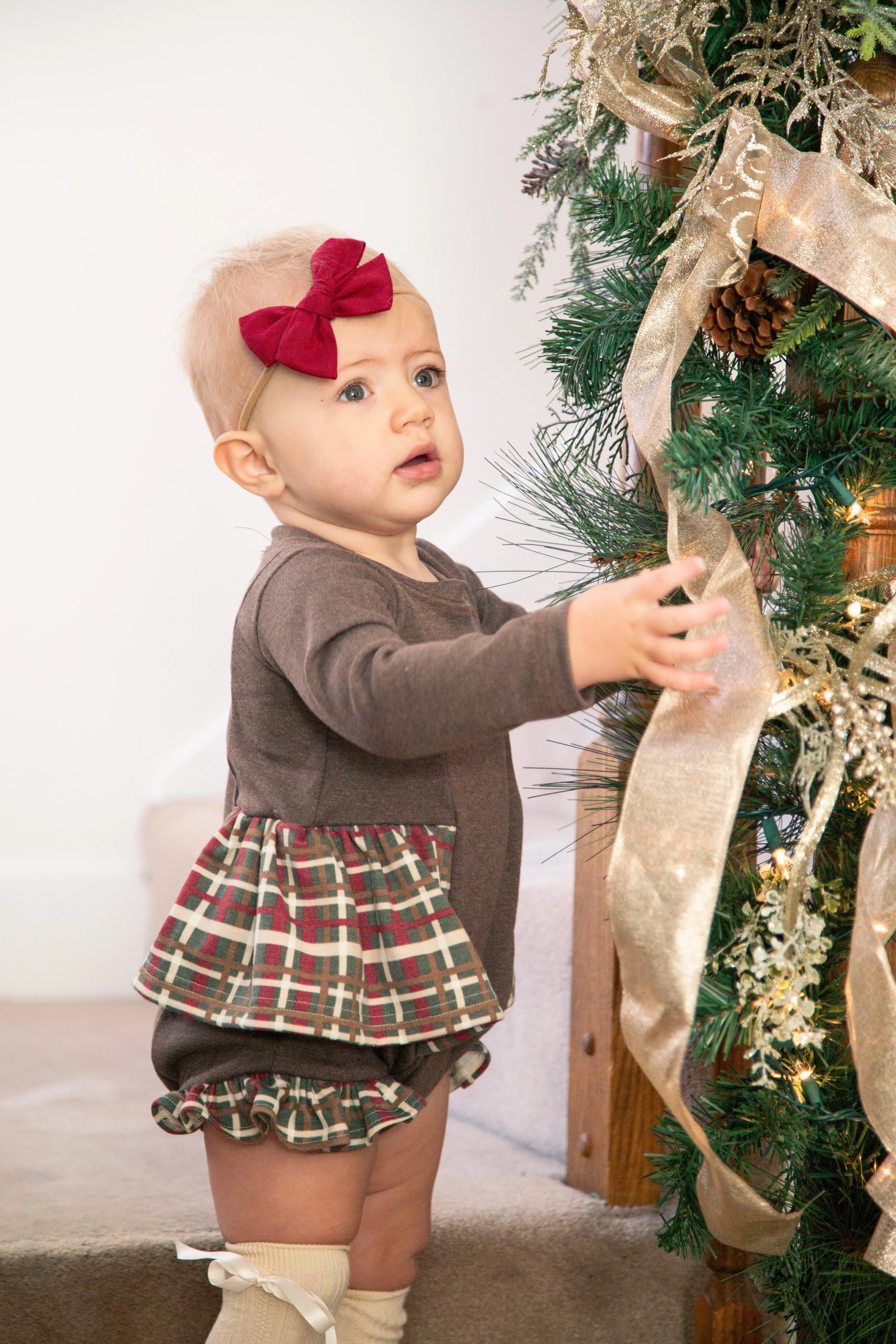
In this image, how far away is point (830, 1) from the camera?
0.64 m

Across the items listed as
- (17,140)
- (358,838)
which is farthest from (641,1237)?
(17,140)

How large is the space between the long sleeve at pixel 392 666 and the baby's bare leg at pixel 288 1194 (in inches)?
10.9

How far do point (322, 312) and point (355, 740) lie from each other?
0.30m

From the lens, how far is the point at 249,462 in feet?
2.75

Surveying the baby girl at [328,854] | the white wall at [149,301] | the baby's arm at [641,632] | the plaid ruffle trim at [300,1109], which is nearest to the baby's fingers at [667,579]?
the baby's arm at [641,632]

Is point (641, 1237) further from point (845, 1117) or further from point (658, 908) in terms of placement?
point (658, 908)

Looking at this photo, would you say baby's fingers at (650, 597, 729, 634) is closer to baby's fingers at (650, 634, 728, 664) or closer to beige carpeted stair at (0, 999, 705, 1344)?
baby's fingers at (650, 634, 728, 664)

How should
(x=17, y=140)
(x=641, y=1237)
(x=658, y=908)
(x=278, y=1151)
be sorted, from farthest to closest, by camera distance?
(x=17, y=140), (x=641, y=1237), (x=278, y=1151), (x=658, y=908)

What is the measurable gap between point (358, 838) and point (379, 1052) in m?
0.14

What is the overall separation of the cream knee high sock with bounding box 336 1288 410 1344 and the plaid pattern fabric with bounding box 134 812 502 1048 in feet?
0.77

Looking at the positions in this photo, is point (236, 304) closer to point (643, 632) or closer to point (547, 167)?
point (547, 167)

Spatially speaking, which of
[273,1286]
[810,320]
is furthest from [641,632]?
[273,1286]

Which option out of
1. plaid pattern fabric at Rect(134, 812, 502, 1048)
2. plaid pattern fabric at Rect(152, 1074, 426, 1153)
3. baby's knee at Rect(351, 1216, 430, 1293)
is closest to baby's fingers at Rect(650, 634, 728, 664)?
plaid pattern fabric at Rect(134, 812, 502, 1048)

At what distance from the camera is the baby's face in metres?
0.79
